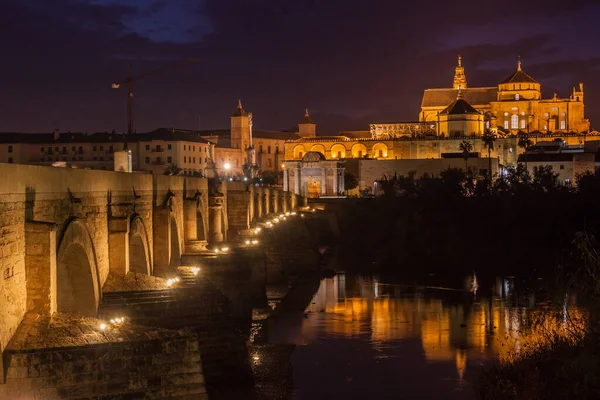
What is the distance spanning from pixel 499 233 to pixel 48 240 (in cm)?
5792

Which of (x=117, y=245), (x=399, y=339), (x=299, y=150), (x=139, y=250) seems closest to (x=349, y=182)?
(x=299, y=150)

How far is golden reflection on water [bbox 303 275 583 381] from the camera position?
83.7ft

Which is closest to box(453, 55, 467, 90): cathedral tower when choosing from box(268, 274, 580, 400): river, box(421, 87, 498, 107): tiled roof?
box(421, 87, 498, 107): tiled roof

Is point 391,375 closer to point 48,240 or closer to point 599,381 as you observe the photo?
point 599,381

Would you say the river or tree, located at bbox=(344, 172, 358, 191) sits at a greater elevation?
tree, located at bbox=(344, 172, 358, 191)

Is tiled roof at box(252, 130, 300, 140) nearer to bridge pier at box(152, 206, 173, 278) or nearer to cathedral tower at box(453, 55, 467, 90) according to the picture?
cathedral tower at box(453, 55, 467, 90)

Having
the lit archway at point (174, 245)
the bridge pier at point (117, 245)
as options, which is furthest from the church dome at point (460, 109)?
the bridge pier at point (117, 245)

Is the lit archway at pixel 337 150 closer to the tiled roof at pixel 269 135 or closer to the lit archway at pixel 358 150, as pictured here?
the lit archway at pixel 358 150

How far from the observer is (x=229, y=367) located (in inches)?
735

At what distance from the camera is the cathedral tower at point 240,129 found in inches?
4872

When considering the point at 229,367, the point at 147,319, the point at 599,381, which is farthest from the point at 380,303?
the point at 599,381

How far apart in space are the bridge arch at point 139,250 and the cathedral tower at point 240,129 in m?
102

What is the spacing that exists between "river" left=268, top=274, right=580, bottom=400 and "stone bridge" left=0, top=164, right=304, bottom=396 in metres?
5.11

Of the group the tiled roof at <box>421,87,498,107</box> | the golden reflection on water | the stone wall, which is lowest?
the golden reflection on water
